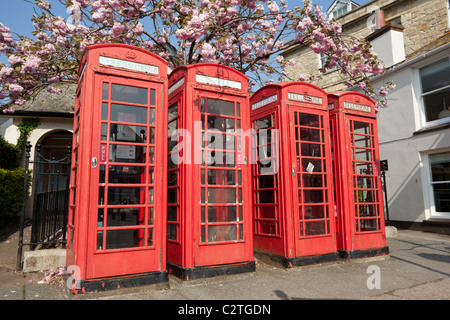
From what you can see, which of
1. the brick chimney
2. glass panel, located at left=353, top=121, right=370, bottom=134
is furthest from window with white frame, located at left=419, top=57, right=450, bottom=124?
glass panel, located at left=353, top=121, right=370, bottom=134

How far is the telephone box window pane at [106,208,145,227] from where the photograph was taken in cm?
409

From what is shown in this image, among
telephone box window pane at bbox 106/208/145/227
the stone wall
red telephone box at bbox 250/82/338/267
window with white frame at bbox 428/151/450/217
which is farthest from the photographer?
the stone wall

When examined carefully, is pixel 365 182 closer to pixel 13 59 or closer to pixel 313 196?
pixel 313 196

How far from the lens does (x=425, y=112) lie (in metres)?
10.8

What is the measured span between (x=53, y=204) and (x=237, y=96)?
4.15m

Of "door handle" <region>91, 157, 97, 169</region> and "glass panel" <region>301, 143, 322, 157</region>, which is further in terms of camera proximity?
"glass panel" <region>301, 143, 322, 157</region>

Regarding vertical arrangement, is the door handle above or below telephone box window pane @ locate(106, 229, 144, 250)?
above

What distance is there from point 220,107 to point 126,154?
1.68m

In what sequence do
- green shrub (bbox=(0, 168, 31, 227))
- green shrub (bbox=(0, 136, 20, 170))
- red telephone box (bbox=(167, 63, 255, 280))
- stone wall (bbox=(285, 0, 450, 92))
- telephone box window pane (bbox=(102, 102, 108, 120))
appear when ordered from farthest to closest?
stone wall (bbox=(285, 0, 450, 92)), green shrub (bbox=(0, 136, 20, 170)), green shrub (bbox=(0, 168, 31, 227)), red telephone box (bbox=(167, 63, 255, 280)), telephone box window pane (bbox=(102, 102, 108, 120))

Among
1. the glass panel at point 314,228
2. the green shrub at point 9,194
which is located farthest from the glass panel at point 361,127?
the green shrub at point 9,194

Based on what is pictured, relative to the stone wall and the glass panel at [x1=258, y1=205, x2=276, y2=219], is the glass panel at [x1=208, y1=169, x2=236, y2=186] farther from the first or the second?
the stone wall

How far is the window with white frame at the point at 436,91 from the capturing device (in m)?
10.1

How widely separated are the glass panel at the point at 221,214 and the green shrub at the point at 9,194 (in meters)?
7.13

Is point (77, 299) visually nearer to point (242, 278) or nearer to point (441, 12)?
point (242, 278)
